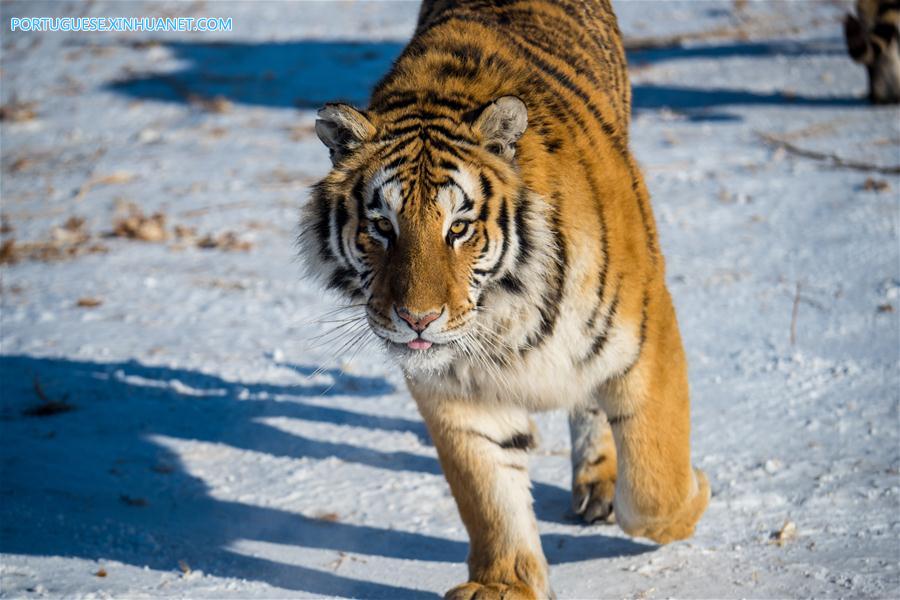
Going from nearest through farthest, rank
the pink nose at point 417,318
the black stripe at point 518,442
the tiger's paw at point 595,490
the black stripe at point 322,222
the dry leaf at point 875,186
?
the pink nose at point 417,318 < the black stripe at point 322,222 < the black stripe at point 518,442 < the tiger's paw at point 595,490 < the dry leaf at point 875,186

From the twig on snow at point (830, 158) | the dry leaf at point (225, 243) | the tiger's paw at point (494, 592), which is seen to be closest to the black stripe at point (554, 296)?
the tiger's paw at point (494, 592)

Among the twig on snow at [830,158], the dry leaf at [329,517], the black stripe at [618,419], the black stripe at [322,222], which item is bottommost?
the dry leaf at [329,517]

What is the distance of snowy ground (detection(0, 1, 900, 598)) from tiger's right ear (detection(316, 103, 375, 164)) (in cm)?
92

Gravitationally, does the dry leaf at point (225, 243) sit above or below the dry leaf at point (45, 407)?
above

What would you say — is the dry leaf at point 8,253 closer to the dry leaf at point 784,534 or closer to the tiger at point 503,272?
the tiger at point 503,272

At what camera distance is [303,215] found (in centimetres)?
235

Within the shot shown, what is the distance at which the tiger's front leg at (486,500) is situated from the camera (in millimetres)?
2322

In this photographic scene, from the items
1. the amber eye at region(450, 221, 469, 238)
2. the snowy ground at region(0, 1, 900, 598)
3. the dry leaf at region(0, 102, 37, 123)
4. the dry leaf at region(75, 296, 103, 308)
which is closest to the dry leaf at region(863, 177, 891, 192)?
the snowy ground at region(0, 1, 900, 598)

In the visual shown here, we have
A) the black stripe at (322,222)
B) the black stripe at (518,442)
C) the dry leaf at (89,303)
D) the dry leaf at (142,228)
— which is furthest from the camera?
the dry leaf at (142,228)

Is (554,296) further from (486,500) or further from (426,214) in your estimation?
(486,500)

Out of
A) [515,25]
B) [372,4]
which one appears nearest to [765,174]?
[515,25]

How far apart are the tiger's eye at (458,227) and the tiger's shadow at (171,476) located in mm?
937

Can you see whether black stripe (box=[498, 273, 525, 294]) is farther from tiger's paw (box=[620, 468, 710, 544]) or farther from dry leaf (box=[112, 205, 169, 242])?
dry leaf (box=[112, 205, 169, 242])

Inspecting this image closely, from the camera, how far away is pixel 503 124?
6.88ft
